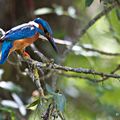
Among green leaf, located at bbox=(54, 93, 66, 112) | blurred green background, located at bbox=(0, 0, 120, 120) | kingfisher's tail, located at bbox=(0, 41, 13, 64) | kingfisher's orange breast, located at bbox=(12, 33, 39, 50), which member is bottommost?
green leaf, located at bbox=(54, 93, 66, 112)

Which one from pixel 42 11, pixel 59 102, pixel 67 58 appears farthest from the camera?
pixel 67 58

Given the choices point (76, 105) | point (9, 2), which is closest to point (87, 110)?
point (76, 105)

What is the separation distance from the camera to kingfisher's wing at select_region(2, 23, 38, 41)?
1.63 metres

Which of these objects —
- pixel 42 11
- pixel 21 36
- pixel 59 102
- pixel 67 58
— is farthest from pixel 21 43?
pixel 67 58

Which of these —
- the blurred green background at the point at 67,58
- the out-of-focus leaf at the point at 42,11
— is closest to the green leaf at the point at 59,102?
the blurred green background at the point at 67,58

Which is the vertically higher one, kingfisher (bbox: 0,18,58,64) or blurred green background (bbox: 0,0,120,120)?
blurred green background (bbox: 0,0,120,120)

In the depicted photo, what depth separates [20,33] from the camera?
65.2 inches

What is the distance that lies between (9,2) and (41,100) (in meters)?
1.72

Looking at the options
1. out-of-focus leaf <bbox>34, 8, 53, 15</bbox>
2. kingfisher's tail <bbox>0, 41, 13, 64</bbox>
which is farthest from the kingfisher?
out-of-focus leaf <bbox>34, 8, 53, 15</bbox>

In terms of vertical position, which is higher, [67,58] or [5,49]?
[67,58]

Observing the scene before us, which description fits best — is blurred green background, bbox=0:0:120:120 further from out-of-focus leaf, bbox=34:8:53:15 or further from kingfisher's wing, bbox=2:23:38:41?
kingfisher's wing, bbox=2:23:38:41

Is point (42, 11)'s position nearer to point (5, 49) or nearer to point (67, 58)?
point (67, 58)

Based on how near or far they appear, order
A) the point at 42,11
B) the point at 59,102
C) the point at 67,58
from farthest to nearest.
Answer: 1. the point at 67,58
2. the point at 42,11
3. the point at 59,102

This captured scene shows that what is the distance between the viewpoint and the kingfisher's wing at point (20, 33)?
5.35ft
